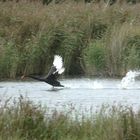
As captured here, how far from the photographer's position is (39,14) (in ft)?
95.0

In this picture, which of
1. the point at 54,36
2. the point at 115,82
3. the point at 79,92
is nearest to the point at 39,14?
the point at 54,36

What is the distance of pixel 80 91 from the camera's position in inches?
849

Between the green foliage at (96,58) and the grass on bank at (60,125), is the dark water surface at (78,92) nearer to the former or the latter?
the green foliage at (96,58)

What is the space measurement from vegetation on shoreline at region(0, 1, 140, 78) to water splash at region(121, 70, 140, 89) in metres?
0.86

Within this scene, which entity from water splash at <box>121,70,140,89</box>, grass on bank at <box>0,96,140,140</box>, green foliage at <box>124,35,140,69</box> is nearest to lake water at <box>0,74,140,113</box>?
water splash at <box>121,70,140,89</box>

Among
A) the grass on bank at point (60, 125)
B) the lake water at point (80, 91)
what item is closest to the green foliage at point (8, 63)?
the lake water at point (80, 91)

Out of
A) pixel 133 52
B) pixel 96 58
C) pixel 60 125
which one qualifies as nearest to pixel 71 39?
pixel 96 58

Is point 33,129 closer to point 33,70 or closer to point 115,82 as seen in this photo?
point 115,82

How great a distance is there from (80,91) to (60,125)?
10.3 m

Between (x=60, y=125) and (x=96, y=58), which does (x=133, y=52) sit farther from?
(x=60, y=125)

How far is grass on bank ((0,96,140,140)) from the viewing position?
34.2 feet

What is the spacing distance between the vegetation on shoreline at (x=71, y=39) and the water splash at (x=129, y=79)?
2.83ft

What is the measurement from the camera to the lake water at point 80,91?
18953mm

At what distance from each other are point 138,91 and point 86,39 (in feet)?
21.8
